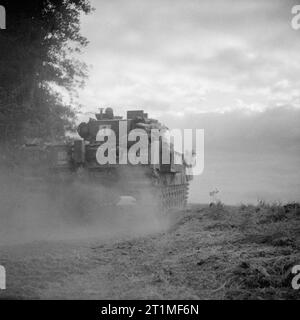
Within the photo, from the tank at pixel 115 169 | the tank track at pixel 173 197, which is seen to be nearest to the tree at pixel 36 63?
the tank at pixel 115 169

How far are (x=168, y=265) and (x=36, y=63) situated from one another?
46.5 feet

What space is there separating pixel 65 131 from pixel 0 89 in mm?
6725

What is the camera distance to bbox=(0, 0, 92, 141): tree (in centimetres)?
1616

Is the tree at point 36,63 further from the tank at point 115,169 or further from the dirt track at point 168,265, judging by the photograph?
the dirt track at point 168,265

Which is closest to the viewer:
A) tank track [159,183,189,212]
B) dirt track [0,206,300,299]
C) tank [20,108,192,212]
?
dirt track [0,206,300,299]

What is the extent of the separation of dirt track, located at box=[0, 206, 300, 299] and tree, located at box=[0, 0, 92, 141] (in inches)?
320

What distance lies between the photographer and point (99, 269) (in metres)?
6.80

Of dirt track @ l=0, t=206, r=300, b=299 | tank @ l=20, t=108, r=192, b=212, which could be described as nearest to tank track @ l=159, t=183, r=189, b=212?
tank @ l=20, t=108, r=192, b=212

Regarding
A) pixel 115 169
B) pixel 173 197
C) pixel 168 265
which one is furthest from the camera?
pixel 173 197

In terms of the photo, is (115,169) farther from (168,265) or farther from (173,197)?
(168,265)

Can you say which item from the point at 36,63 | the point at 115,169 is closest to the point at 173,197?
the point at 115,169

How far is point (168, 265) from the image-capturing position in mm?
6758

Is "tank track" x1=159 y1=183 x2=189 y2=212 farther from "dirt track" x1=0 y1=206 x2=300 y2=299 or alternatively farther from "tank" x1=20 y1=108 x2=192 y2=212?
"dirt track" x1=0 y1=206 x2=300 y2=299

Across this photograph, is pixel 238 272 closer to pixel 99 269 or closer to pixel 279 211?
pixel 99 269
